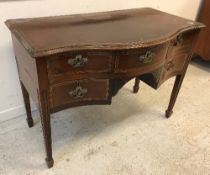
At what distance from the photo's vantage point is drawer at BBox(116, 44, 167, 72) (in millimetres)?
1062

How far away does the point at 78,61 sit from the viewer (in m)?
0.99

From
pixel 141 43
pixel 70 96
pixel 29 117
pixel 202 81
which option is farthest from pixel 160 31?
pixel 202 81

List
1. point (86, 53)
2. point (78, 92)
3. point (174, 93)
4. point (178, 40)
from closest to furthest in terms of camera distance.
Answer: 1. point (86, 53)
2. point (78, 92)
3. point (178, 40)
4. point (174, 93)

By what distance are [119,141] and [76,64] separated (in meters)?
0.68

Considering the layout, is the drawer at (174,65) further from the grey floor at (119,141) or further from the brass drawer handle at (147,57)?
the grey floor at (119,141)

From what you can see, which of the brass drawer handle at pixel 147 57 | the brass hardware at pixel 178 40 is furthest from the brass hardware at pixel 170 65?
the brass drawer handle at pixel 147 57

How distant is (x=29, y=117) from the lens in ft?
4.91

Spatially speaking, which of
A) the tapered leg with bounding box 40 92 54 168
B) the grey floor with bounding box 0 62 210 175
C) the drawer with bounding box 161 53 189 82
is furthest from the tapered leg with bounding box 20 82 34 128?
the drawer with bounding box 161 53 189 82

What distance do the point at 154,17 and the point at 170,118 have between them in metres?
0.73

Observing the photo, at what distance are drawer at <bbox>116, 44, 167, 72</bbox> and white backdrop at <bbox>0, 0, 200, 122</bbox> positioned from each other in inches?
23.7

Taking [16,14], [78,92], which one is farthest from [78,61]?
[16,14]

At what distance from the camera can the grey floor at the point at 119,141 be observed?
4.30 ft

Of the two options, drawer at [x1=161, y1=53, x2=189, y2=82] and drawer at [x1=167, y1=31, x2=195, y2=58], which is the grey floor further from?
drawer at [x1=167, y1=31, x2=195, y2=58]

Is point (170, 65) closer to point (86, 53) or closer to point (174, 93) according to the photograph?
point (174, 93)
